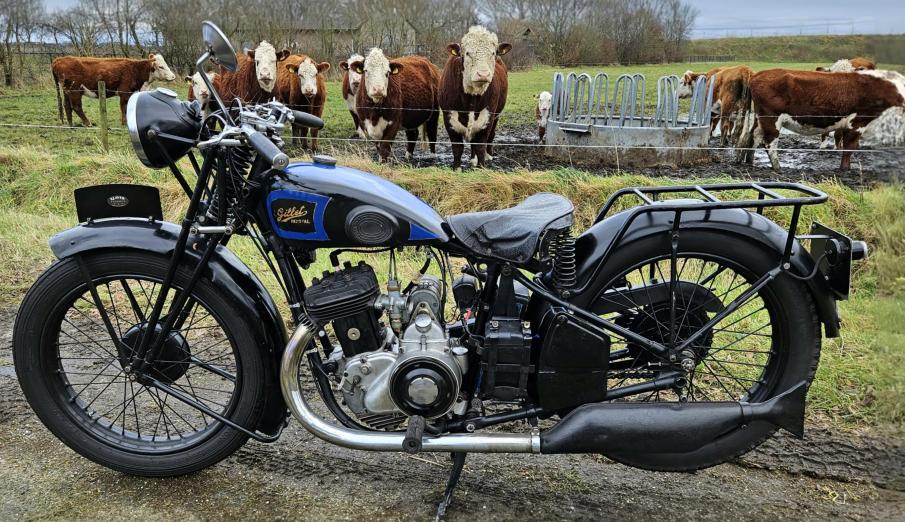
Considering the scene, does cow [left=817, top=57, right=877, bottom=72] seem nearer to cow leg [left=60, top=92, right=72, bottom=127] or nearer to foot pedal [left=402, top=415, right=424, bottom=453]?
foot pedal [left=402, top=415, right=424, bottom=453]

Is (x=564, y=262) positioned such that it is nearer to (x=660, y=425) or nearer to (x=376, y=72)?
(x=660, y=425)

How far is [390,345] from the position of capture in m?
2.55

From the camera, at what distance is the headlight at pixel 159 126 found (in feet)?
7.99

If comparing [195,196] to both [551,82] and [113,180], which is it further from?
[551,82]

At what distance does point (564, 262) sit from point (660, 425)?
0.66 metres

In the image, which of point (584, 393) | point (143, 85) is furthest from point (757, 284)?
point (143, 85)

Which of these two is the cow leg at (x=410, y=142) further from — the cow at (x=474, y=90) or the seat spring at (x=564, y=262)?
the seat spring at (x=564, y=262)

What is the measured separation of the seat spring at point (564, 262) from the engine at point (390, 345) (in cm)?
42

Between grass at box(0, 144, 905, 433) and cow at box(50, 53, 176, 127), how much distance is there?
2890 mm

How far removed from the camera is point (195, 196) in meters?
2.58

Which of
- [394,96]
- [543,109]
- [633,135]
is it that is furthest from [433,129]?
[633,135]

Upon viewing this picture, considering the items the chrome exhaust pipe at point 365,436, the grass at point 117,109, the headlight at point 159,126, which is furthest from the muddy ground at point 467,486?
the grass at point 117,109

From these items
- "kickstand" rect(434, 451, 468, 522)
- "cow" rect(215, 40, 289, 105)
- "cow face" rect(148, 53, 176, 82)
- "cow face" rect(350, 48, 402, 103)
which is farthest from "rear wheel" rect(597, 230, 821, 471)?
"cow face" rect(148, 53, 176, 82)

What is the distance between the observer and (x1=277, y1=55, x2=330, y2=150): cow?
11.5m
